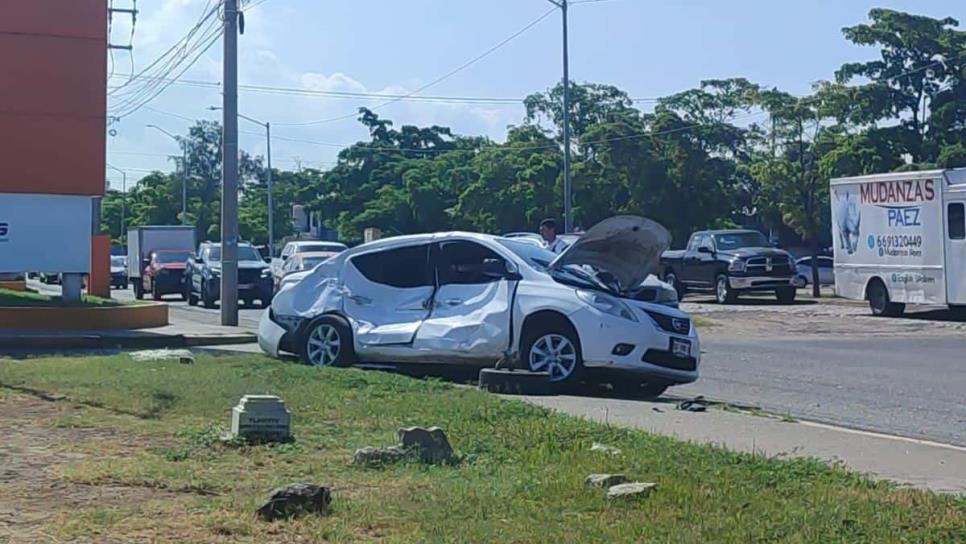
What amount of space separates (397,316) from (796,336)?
11.8 metres

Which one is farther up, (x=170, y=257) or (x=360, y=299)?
(x=170, y=257)

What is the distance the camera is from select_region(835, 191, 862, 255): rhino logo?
30.8 metres

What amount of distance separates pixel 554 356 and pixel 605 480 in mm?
6055

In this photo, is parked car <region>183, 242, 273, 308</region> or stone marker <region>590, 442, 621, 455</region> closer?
stone marker <region>590, 442, 621, 455</region>

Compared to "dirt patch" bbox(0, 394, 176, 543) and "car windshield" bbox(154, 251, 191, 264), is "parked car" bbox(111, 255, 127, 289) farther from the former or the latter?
"dirt patch" bbox(0, 394, 176, 543)

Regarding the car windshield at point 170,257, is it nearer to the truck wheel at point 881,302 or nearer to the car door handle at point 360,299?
the truck wheel at point 881,302

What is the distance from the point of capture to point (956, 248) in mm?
27531

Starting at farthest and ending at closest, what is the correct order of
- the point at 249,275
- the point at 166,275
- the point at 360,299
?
the point at 166,275 < the point at 249,275 < the point at 360,299

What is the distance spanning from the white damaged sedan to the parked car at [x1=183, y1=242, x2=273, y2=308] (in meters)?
19.2

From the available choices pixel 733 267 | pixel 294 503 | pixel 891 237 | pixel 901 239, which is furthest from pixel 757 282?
pixel 294 503

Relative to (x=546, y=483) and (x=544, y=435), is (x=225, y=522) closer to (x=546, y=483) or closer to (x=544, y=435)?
(x=546, y=483)

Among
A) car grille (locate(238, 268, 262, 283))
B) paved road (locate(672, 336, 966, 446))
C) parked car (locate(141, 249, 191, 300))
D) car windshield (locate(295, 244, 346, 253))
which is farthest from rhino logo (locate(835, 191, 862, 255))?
parked car (locate(141, 249, 191, 300))

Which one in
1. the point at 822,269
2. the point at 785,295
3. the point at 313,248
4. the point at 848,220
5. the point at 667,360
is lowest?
the point at 667,360

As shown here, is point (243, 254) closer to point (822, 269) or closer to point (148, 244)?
point (148, 244)
